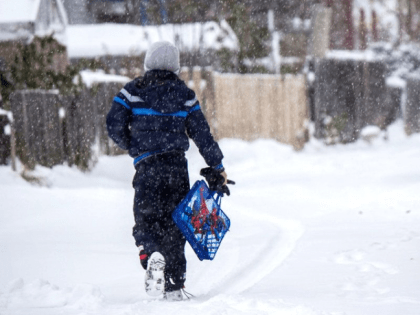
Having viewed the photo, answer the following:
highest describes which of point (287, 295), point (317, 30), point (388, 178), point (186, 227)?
point (317, 30)

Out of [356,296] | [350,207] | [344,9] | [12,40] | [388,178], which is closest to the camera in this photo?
[356,296]

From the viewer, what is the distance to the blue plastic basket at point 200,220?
147 inches

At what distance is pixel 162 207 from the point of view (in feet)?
12.5

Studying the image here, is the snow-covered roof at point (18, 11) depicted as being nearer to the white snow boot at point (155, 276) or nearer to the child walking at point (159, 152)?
the child walking at point (159, 152)

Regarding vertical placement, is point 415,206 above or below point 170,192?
below

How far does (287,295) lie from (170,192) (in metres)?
0.88

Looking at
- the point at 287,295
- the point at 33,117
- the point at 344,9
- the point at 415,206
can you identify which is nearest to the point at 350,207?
the point at 415,206

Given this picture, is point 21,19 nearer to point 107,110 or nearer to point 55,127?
point 107,110

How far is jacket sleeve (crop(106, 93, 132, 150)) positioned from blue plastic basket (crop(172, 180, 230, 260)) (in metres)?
0.52

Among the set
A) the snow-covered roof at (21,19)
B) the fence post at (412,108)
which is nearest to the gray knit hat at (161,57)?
the snow-covered roof at (21,19)

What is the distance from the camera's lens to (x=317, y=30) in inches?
891

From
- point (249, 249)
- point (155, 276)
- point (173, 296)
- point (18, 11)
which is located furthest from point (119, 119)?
point (18, 11)

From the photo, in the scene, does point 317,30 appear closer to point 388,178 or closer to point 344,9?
point 344,9

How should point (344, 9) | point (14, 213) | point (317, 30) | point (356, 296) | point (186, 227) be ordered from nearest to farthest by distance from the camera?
point (356, 296) → point (186, 227) → point (14, 213) → point (317, 30) → point (344, 9)
